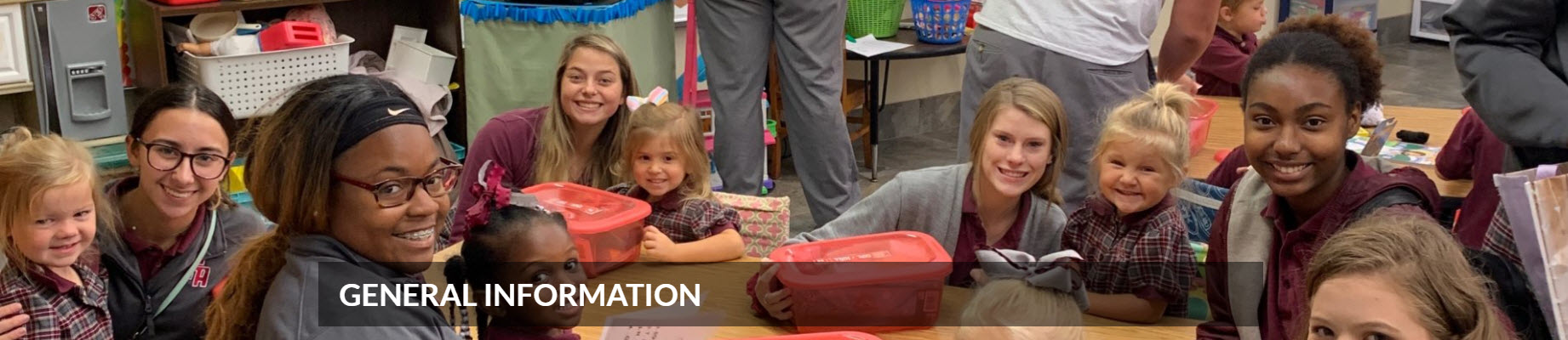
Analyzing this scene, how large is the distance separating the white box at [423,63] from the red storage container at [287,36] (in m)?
0.39

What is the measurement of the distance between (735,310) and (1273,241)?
0.85m

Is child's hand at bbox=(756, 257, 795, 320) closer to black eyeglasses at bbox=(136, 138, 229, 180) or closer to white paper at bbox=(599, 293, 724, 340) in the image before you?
white paper at bbox=(599, 293, 724, 340)

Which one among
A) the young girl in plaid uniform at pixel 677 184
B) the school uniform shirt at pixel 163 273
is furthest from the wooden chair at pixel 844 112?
the school uniform shirt at pixel 163 273

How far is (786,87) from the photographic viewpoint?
14.2ft

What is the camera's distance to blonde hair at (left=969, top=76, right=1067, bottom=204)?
277cm

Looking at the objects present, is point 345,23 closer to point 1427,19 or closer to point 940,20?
point 940,20

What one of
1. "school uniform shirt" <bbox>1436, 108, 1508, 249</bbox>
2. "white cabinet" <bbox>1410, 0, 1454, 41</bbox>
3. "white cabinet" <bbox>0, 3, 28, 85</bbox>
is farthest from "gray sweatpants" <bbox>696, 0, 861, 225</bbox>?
"white cabinet" <bbox>1410, 0, 1454, 41</bbox>

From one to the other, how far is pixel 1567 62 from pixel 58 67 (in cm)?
369

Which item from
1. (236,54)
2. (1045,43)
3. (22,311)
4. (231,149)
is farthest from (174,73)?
(1045,43)

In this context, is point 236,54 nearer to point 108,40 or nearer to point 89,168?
point 108,40

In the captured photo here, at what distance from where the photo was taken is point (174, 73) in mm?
4633

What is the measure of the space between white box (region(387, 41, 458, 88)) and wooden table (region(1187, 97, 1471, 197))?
2.44m

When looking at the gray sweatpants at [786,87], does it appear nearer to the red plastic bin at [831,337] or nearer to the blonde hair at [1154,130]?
the blonde hair at [1154,130]

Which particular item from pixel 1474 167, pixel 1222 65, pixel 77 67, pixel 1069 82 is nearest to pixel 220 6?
pixel 77 67
